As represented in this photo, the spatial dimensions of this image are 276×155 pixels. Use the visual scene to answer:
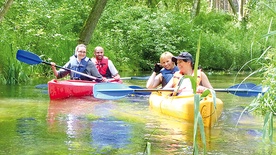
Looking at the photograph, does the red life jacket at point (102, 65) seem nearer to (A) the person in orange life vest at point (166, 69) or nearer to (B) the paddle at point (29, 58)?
(B) the paddle at point (29, 58)

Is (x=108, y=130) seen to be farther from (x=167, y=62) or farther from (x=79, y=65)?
(x=79, y=65)

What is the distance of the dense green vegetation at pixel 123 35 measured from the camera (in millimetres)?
12242

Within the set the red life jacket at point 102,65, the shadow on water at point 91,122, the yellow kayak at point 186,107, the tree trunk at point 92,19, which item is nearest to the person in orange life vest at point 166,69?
the yellow kayak at point 186,107

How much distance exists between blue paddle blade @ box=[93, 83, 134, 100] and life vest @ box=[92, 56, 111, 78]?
9.36ft

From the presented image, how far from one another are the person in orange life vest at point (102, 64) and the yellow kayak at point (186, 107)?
2958 millimetres

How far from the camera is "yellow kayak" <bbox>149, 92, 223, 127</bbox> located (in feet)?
19.1

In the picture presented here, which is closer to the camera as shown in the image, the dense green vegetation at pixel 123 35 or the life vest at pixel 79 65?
the life vest at pixel 79 65

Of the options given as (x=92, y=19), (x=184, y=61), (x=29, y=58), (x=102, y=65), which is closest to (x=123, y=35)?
(x=92, y=19)

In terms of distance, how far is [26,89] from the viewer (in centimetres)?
1031

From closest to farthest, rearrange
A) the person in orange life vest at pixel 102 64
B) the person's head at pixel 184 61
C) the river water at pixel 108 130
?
the river water at pixel 108 130, the person's head at pixel 184 61, the person in orange life vest at pixel 102 64

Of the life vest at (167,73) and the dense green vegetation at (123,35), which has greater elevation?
the dense green vegetation at (123,35)

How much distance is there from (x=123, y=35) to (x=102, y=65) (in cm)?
968

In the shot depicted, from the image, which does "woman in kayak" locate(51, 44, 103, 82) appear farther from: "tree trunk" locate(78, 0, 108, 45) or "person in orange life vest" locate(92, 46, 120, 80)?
"tree trunk" locate(78, 0, 108, 45)

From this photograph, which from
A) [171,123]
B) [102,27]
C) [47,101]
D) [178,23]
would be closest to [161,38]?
[178,23]
